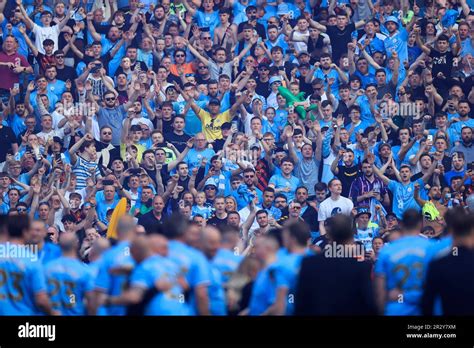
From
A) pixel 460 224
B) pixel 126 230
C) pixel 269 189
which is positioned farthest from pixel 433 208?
pixel 126 230

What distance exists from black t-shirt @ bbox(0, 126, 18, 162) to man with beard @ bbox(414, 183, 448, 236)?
16.2ft

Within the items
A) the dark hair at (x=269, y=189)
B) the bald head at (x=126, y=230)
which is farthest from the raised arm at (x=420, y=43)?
the bald head at (x=126, y=230)

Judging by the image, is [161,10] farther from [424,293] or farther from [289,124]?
[424,293]

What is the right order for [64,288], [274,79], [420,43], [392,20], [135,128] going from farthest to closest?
[392,20] → [420,43] → [274,79] → [135,128] → [64,288]

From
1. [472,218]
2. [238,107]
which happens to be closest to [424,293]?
[472,218]

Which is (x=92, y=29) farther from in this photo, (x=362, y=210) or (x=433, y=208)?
(x=433, y=208)

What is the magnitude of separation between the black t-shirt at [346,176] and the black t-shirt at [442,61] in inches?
80.1

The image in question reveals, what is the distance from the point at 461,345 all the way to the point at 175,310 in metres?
3.05

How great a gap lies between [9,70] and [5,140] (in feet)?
3.94

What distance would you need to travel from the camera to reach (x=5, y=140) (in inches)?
580

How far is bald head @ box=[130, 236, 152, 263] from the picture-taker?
10.4 meters

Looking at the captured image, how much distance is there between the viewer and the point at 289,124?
15.0 m

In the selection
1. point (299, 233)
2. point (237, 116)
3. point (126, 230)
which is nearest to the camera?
point (299, 233)

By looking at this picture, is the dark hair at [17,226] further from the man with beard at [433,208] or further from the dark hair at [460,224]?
the man with beard at [433,208]
